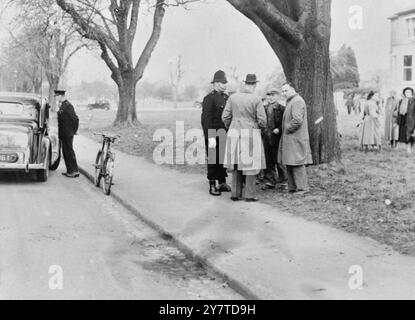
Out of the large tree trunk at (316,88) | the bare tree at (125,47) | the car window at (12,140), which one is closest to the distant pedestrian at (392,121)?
the large tree trunk at (316,88)

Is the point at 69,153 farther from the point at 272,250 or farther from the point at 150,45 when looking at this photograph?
the point at 150,45

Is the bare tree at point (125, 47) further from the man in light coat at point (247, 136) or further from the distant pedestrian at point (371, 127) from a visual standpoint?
the man in light coat at point (247, 136)

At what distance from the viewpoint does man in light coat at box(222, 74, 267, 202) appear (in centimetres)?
1001

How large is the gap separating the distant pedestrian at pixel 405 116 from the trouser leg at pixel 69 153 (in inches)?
351

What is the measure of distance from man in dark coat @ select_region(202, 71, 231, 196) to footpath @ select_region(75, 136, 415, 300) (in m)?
0.37

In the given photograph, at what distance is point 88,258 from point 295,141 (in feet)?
15.7

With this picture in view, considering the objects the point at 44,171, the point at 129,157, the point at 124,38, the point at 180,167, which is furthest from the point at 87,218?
the point at 124,38

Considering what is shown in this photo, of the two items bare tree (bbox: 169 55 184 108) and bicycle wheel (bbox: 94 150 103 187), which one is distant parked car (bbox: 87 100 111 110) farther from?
bicycle wheel (bbox: 94 150 103 187)

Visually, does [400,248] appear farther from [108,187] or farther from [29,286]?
[108,187]

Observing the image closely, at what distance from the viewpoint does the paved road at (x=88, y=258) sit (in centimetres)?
569

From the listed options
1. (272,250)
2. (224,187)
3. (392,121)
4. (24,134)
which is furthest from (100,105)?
(272,250)
